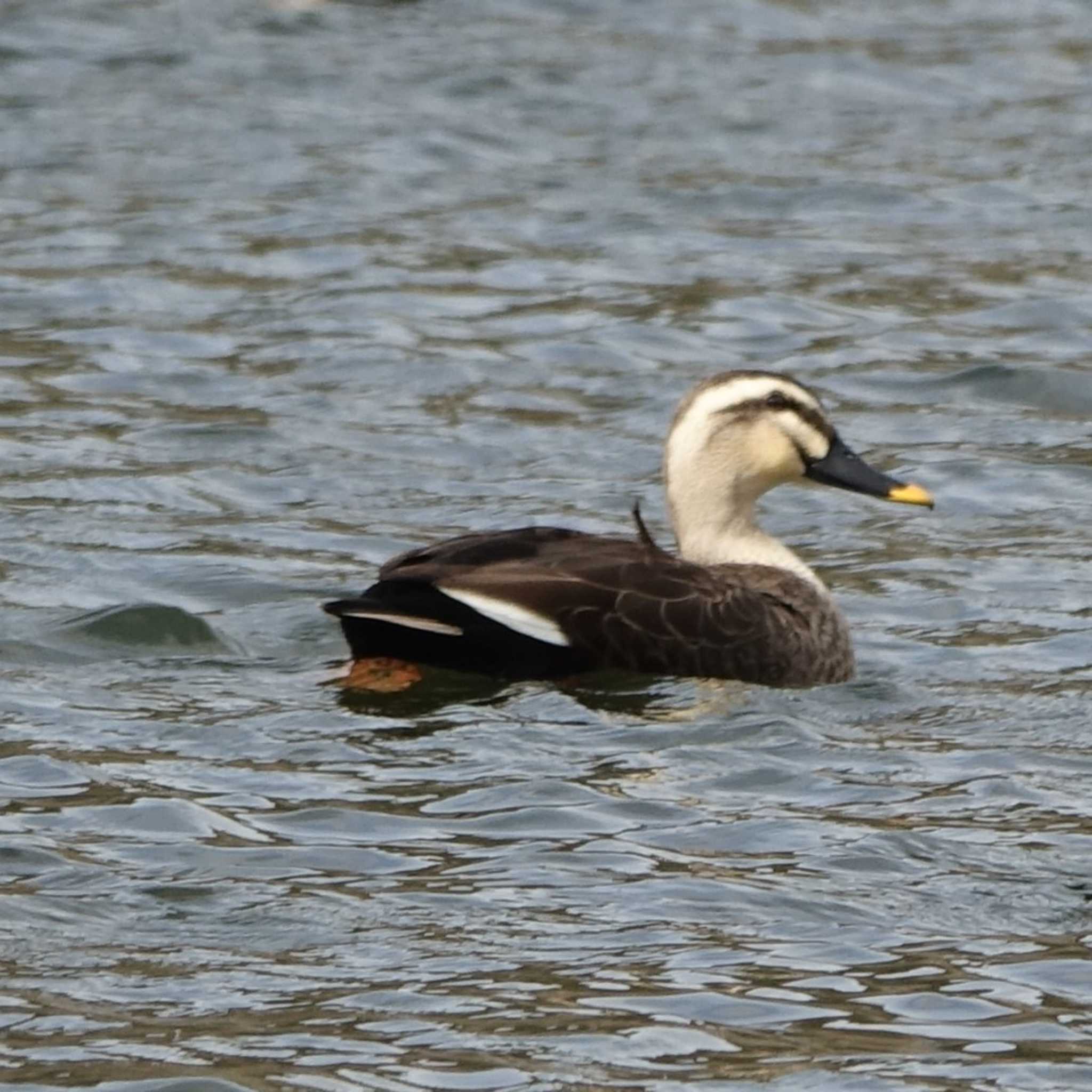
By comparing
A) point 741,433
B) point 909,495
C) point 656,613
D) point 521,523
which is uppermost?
point 741,433

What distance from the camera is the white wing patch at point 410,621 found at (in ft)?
27.8

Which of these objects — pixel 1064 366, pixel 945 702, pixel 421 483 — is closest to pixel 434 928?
pixel 945 702

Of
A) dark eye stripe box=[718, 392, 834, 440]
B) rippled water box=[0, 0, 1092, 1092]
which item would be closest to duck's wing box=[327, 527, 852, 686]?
rippled water box=[0, 0, 1092, 1092]

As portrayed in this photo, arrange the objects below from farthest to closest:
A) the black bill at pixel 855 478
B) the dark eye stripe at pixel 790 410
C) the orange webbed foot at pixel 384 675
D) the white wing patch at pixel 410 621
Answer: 1. the black bill at pixel 855 478
2. the dark eye stripe at pixel 790 410
3. the orange webbed foot at pixel 384 675
4. the white wing patch at pixel 410 621

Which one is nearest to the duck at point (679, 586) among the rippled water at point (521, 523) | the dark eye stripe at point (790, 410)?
the dark eye stripe at point (790, 410)

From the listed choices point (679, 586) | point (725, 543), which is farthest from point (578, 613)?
point (725, 543)

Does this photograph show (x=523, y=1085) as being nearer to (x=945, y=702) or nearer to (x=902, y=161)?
(x=945, y=702)

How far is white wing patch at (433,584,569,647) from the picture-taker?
28.2ft

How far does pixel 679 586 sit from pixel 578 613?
1.25ft

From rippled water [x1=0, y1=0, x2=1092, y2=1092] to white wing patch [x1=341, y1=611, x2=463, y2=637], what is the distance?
0.25m

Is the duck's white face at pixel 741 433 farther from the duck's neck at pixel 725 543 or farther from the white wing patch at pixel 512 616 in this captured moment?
the white wing patch at pixel 512 616

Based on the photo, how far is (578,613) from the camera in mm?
8742

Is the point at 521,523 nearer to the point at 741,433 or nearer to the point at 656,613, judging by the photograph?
the point at 741,433

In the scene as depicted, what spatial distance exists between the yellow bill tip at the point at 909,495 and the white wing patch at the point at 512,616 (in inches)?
55.5
